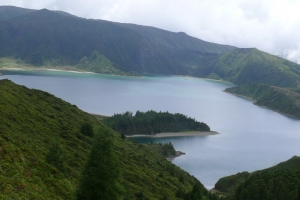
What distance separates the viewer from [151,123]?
15675 cm

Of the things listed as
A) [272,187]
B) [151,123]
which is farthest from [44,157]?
[151,123]

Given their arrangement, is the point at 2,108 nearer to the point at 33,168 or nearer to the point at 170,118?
the point at 33,168

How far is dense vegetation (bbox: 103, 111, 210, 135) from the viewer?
14821cm

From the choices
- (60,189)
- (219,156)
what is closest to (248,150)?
(219,156)

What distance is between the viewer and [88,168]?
2025 centimetres

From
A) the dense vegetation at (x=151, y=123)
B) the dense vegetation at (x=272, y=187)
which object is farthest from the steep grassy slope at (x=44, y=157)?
the dense vegetation at (x=151, y=123)

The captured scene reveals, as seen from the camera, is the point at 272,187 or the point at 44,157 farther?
the point at 272,187

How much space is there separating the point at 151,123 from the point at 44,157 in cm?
12540

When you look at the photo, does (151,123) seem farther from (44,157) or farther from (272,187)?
(44,157)

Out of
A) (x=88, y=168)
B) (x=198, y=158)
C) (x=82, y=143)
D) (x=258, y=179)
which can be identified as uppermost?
(x=88, y=168)

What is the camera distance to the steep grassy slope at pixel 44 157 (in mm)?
21391

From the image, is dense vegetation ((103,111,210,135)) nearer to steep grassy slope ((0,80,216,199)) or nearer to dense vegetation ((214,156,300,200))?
steep grassy slope ((0,80,216,199))

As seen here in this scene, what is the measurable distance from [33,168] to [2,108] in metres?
21.9

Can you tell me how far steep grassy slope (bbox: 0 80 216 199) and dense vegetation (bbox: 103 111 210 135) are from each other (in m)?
72.6
